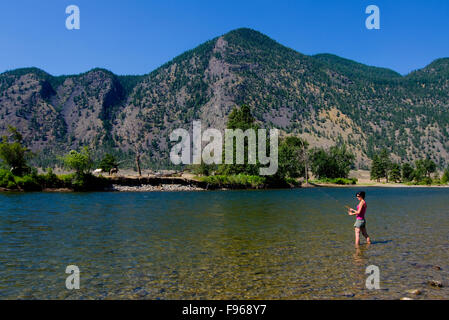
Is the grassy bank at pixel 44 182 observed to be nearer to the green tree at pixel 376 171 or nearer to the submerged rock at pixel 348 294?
the submerged rock at pixel 348 294

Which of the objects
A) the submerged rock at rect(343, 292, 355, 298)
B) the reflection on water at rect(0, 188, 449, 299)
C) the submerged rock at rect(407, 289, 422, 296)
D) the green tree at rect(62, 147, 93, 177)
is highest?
the green tree at rect(62, 147, 93, 177)

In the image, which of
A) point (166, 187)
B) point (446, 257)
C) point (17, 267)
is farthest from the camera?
point (166, 187)

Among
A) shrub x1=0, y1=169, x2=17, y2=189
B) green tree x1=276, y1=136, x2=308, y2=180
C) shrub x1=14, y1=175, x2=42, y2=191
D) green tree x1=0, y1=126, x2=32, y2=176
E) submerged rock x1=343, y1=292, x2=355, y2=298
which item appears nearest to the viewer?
submerged rock x1=343, y1=292, x2=355, y2=298

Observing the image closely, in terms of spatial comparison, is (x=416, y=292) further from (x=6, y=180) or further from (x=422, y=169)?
(x=422, y=169)

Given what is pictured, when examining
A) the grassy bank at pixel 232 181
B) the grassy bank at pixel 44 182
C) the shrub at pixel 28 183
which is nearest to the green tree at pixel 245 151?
→ the grassy bank at pixel 232 181

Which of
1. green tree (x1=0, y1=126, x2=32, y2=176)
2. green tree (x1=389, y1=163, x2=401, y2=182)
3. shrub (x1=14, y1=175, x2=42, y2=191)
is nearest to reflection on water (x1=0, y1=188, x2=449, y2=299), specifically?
shrub (x1=14, y1=175, x2=42, y2=191)

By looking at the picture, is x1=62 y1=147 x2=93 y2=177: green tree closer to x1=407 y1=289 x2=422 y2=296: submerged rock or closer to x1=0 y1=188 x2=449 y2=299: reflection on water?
x1=0 y1=188 x2=449 y2=299: reflection on water

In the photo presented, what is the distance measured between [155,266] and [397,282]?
8.09 metres

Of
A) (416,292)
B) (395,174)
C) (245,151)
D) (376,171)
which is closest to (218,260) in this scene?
(416,292)

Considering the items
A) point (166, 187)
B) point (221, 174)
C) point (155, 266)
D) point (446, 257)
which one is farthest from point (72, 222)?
point (221, 174)

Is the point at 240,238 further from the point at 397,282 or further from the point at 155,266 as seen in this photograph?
the point at 397,282

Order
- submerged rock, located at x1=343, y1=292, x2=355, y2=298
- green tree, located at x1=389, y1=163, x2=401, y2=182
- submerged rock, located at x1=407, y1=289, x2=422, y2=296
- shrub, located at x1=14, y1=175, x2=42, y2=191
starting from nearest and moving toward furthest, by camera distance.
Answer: submerged rock, located at x1=343, y1=292, x2=355, y2=298, submerged rock, located at x1=407, y1=289, x2=422, y2=296, shrub, located at x1=14, y1=175, x2=42, y2=191, green tree, located at x1=389, y1=163, x2=401, y2=182

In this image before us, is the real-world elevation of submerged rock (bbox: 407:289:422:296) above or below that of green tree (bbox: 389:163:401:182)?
above
